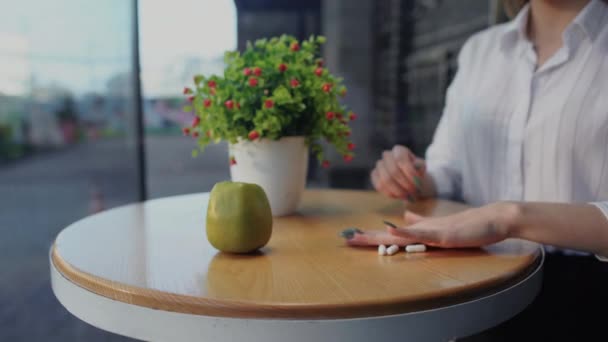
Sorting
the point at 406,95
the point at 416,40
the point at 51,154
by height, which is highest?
the point at 416,40

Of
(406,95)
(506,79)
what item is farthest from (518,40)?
(406,95)

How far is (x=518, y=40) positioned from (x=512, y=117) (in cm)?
26

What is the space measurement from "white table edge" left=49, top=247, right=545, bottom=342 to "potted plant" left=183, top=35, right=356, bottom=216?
503 millimetres

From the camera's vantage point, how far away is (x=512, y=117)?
4.58ft

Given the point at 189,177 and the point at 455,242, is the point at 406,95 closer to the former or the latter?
the point at 189,177

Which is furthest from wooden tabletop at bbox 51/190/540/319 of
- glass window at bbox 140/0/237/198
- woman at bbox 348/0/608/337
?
glass window at bbox 140/0/237/198

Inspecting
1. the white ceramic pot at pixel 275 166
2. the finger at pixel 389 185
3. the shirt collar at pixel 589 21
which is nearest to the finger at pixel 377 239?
the white ceramic pot at pixel 275 166

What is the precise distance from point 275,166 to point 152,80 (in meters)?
2.18

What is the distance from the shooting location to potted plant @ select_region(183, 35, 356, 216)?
1.13m

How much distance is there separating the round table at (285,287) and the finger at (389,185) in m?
0.32

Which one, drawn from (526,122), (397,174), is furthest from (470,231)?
(526,122)

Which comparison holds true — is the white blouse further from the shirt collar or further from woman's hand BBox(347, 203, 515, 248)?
woman's hand BBox(347, 203, 515, 248)

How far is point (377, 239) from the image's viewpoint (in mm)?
945

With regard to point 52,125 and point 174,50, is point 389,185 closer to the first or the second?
point 174,50
